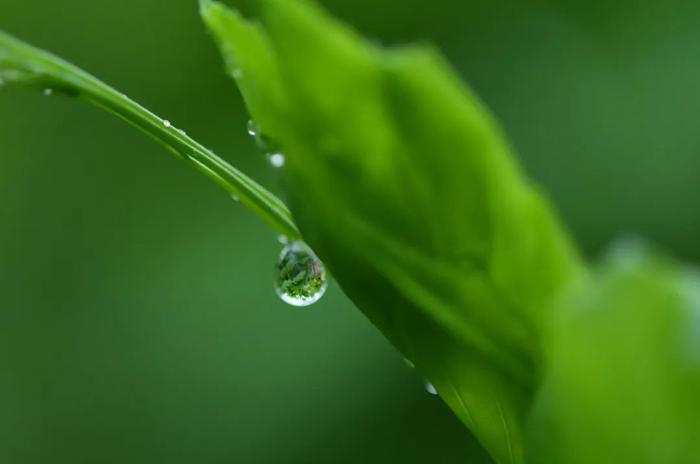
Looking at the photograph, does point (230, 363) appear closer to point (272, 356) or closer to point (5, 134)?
point (272, 356)

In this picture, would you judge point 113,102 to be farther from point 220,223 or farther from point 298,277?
point 220,223

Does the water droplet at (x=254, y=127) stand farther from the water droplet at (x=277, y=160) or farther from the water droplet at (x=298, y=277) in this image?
the water droplet at (x=298, y=277)

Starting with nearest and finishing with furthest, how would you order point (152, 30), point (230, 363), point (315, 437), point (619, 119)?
point (315, 437) → point (230, 363) → point (619, 119) → point (152, 30)

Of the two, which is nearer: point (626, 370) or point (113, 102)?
point (626, 370)

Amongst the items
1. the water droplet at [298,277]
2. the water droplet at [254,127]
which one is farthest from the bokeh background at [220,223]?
the water droplet at [254,127]

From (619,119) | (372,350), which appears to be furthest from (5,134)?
(619,119)

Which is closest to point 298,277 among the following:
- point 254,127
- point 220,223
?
point 254,127

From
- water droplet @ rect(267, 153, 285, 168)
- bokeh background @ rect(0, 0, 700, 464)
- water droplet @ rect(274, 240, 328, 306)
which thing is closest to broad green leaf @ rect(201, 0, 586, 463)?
water droplet @ rect(267, 153, 285, 168)
